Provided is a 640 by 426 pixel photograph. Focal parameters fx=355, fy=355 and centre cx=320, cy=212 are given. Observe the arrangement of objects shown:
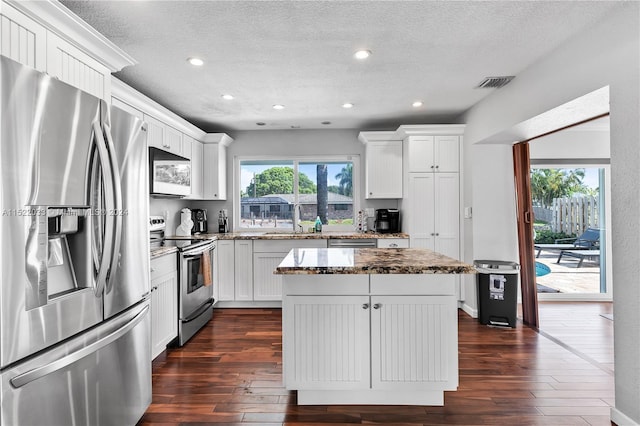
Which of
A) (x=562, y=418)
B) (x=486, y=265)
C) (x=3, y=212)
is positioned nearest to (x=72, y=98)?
(x=3, y=212)

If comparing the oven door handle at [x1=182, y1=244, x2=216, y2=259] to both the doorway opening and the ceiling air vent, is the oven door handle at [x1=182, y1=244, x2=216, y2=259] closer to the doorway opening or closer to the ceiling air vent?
the ceiling air vent

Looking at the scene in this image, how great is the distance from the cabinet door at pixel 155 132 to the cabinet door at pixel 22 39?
164 cm

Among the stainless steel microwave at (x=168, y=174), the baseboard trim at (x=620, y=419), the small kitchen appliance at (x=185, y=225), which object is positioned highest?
the stainless steel microwave at (x=168, y=174)

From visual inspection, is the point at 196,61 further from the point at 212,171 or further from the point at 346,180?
the point at 346,180

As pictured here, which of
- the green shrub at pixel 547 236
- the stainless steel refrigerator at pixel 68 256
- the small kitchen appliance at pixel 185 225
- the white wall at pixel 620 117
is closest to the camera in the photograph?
the stainless steel refrigerator at pixel 68 256

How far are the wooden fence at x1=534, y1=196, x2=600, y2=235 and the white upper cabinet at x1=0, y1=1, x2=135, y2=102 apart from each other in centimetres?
521

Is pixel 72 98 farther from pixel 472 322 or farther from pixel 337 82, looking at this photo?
pixel 472 322

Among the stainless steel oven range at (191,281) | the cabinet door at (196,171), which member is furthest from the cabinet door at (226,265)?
the cabinet door at (196,171)

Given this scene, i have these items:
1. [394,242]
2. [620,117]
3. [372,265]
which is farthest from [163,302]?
[620,117]

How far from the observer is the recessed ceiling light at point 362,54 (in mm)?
2633

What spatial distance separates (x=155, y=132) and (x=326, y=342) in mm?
2642

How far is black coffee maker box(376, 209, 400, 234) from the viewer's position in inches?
188

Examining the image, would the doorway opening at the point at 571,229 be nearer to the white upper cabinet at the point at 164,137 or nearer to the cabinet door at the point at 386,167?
the cabinet door at the point at 386,167

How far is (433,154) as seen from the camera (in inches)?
175
